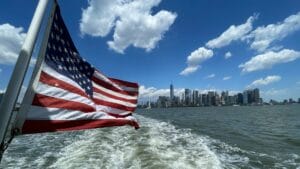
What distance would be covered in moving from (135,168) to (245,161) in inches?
203

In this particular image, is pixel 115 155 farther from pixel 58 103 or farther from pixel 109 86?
pixel 58 103

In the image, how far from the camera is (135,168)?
988 centimetres

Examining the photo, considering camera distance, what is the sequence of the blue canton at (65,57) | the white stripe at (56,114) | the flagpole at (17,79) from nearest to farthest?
the flagpole at (17,79)
the white stripe at (56,114)
the blue canton at (65,57)

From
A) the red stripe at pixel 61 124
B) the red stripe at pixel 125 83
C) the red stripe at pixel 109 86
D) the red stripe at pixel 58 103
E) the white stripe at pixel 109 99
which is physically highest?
the red stripe at pixel 125 83

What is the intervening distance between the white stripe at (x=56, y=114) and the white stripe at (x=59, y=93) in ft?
0.56

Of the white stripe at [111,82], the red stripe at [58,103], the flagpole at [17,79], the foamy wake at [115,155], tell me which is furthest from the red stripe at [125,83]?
the foamy wake at [115,155]

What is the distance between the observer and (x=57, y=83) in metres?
3.60

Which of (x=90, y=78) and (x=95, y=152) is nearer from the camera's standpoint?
(x=90, y=78)

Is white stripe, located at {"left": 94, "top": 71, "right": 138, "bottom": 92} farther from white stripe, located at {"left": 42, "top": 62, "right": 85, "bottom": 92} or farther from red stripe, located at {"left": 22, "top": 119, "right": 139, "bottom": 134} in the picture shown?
red stripe, located at {"left": 22, "top": 119, "right": 139, "bottom": 134}

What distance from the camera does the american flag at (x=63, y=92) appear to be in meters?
3.36

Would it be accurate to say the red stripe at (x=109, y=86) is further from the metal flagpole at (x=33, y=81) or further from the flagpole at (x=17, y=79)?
the flagpole at (x=17, y=79)

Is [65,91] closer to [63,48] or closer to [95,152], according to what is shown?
[63,48]

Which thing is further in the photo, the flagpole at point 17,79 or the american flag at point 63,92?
the american flag at point 63,92

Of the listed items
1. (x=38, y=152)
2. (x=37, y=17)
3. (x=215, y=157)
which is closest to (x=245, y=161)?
(x=215, y=157)
